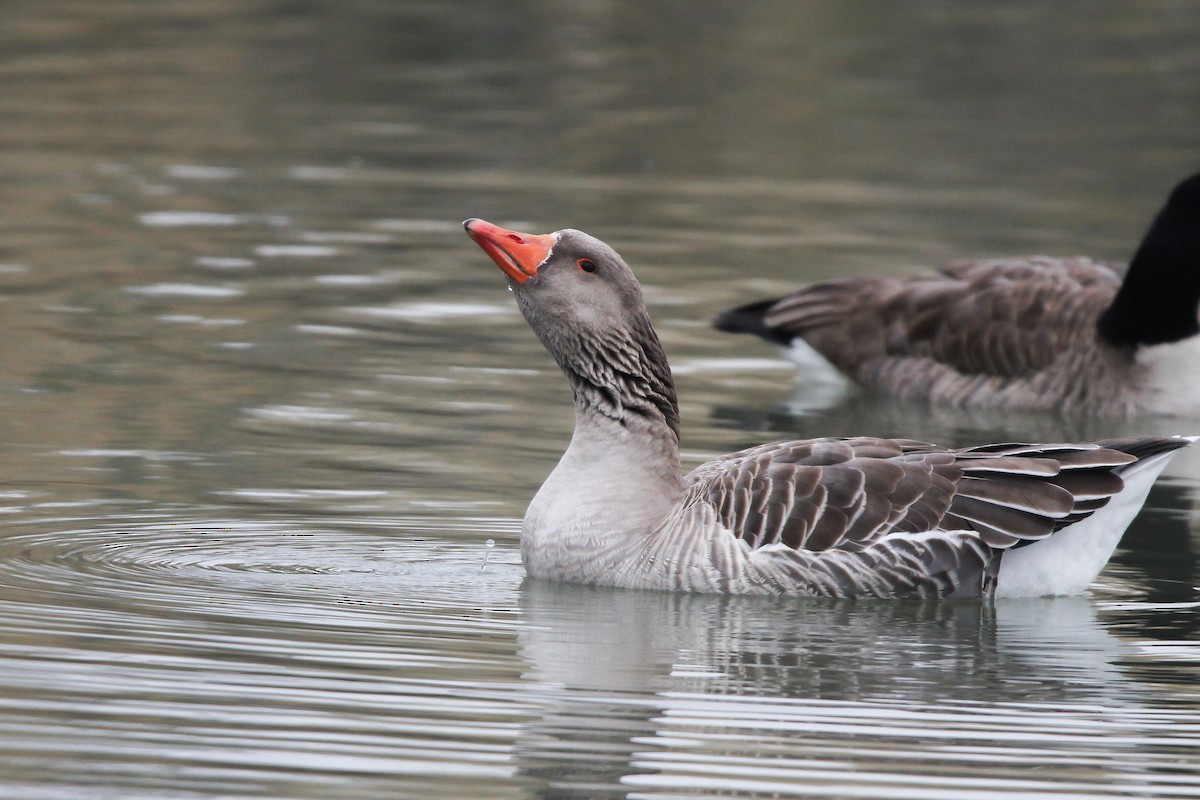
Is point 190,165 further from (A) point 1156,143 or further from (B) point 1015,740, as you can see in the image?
(B) point 1015,740

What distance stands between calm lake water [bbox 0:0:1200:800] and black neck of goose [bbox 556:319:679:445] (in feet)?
2.95

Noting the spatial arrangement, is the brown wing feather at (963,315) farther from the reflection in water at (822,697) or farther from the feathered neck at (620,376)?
the feathered neck at (620,376)

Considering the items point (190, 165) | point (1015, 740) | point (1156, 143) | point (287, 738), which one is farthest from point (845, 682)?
point (1156, 143)

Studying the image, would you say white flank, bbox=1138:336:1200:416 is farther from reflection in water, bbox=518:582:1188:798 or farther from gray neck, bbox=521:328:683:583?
gray neck, bbox=521:328:683:583

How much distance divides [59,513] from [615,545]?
302cm

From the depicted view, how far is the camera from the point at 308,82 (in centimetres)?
3127

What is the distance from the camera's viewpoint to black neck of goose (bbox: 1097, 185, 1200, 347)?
50.8ft

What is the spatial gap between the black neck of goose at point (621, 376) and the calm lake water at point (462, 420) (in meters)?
0.90

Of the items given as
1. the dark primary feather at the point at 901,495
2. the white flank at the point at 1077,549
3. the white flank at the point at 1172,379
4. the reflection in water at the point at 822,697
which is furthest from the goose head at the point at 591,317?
the white flank at the point at 1172,379

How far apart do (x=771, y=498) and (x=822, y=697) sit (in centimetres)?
158

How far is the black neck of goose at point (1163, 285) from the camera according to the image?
1548cm

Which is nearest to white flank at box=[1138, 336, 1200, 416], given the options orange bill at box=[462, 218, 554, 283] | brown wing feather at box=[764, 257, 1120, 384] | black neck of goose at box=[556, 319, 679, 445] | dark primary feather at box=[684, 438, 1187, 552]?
brown wing feather at box=[764, 257, 1120, 384]

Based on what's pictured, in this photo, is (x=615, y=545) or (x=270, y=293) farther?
(x=270, y=293)

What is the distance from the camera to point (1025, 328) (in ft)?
52.1
